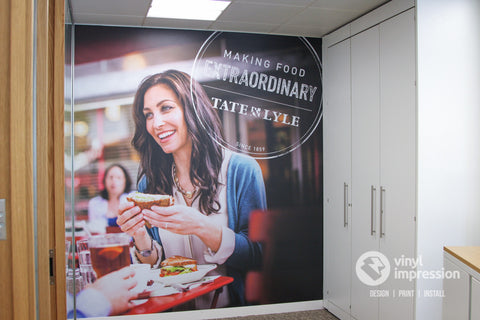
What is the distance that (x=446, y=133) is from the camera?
10.8 ft

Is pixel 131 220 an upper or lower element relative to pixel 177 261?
upper

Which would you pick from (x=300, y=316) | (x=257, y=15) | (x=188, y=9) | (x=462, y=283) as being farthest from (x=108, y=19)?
(x=462, y=283)

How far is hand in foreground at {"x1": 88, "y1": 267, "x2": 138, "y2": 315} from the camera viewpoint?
4.34m

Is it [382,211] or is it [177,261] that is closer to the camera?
[382,211]

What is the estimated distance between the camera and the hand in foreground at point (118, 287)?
4344 millimetres

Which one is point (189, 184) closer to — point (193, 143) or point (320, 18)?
point (193, 143)

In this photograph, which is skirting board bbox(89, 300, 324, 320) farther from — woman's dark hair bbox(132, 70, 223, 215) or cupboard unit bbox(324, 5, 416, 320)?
woman's dark hair bbox(132, 70, 223, 215)

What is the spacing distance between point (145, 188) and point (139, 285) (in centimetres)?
89

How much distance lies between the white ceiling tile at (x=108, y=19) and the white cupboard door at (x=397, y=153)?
2078 millimetres

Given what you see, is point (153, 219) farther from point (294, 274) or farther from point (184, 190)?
point (294, 274)

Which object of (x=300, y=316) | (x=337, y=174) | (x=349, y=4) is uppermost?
(x=349, y=4)

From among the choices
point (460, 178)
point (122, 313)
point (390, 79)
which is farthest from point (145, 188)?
point (460, 178)

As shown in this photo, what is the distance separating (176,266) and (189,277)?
162 millimetres

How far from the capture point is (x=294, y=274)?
189 inches
